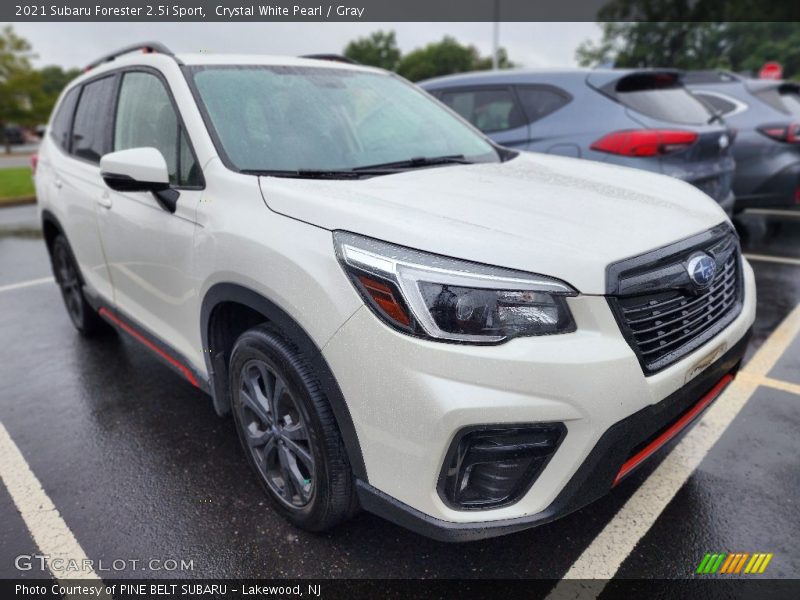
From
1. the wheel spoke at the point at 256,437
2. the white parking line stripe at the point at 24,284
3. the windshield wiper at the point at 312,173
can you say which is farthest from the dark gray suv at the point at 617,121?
the white parking line stripe at the point at 24,284

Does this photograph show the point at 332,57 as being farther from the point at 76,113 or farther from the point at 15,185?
the point at 15,185

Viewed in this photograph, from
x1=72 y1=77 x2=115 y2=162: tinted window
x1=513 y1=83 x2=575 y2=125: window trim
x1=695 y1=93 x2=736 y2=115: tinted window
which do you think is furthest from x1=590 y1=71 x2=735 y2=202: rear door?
x1=72 y1=77 x2=115 y2=162: tinted window

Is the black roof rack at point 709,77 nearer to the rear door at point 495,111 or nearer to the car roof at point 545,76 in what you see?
the car roof at point 545,76

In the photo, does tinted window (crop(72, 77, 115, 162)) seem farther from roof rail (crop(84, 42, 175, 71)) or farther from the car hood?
the car hood

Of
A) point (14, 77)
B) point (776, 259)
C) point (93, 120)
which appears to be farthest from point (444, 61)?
point (93, 120)

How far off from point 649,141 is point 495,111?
148 cm

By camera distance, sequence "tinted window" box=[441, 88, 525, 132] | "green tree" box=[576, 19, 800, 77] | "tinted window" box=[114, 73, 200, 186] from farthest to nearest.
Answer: "green tree" box=[576, 19, 800, 77]
"tinted window" box=[441, 88, 525, 132]
"tinted window" box=[114, 73, 200, 186]

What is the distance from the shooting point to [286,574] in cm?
199

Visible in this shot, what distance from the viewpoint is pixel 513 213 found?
1854 millimetres

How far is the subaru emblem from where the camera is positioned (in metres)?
1.83

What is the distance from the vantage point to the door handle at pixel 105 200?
9.64ft

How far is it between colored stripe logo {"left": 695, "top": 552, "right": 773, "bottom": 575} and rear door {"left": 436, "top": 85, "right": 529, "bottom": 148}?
11.4ft

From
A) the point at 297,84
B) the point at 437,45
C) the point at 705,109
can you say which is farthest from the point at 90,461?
the point at 437,45

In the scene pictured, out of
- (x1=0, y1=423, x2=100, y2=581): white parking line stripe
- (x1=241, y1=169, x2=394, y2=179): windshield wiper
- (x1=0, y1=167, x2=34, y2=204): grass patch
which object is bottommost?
(x1=0, y1=167, x2=34, y2=204): grass patch
